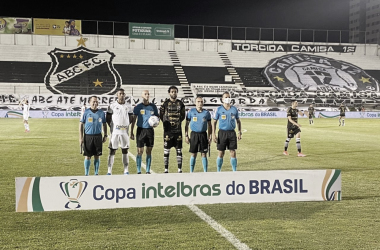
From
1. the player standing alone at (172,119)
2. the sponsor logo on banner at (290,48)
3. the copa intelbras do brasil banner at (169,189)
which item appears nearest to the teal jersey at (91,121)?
the player standing alone at (172,119)

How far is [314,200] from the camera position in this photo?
7.00m

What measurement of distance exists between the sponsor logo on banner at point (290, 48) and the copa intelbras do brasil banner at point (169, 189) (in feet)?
189

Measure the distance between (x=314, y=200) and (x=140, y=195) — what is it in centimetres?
298

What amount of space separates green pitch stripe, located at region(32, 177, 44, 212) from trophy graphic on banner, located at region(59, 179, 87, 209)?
1.08 ft

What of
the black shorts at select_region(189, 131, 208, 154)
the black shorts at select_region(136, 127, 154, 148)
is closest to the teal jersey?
the black shorts at select_region(136, 127, 154, 148)

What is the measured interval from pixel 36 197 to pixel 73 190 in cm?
54

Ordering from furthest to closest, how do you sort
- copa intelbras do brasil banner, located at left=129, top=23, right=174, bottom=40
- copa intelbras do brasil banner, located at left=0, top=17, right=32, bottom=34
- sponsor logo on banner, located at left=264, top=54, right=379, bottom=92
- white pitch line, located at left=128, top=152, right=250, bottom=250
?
1. copa intelbras do brasil banner, located at left=129, top=23, right=174, bottom=40
2. copa intelbras do brasil banner, located at left=0, top=17, right=32, bottom=34
3. sponsor logo on banner, located at left=264, top=54, right=379, bottom=92
4. white pitch line, located at left=128, top=152, right=250, bottom=250

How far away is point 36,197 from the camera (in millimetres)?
6062

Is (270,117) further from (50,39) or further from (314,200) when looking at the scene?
(314,200)

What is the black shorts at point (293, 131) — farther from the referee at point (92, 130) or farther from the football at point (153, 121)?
the referee at point (92, 130)

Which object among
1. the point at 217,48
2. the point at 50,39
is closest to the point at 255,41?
the point at 217,48

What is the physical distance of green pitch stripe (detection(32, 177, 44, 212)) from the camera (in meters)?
5.98

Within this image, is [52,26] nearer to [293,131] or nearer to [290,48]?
[290,48]

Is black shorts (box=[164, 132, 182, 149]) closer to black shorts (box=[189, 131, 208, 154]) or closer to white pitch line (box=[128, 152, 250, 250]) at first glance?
black shorts (box=[189, 131, 208, 154])
